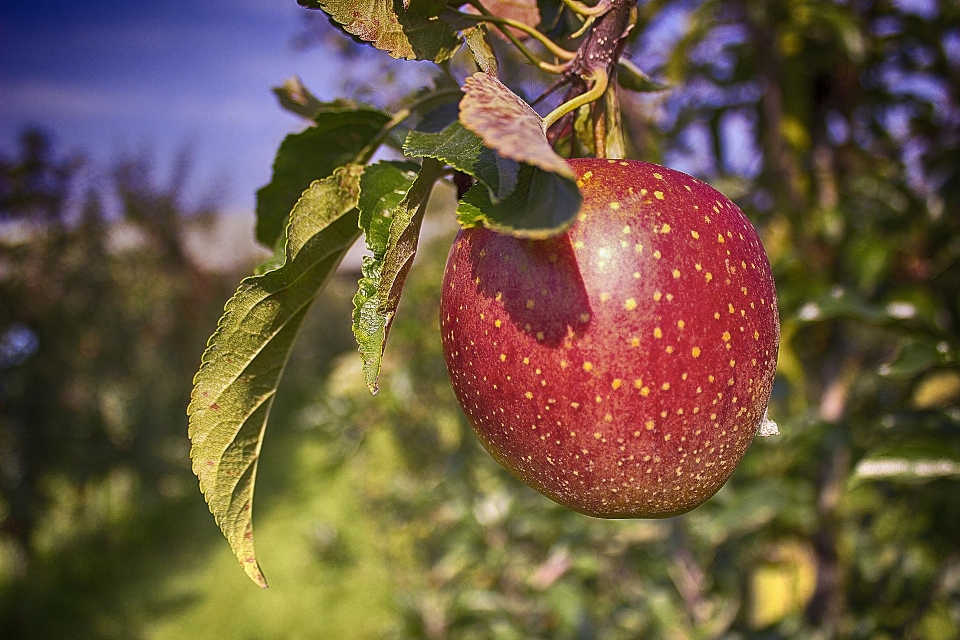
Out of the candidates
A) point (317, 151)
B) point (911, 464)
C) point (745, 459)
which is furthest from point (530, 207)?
point (745, 459)

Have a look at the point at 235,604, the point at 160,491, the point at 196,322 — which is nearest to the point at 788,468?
the point at 235,604

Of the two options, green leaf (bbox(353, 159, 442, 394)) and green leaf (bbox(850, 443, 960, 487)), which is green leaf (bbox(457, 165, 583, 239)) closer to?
green leaf (bbox(353, 159, 442, 394))

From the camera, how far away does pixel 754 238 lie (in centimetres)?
47

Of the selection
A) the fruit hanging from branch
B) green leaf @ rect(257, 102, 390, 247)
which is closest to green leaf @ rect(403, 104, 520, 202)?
the fruit hanging from branch

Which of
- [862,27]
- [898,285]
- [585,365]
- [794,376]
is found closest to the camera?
[585,365]

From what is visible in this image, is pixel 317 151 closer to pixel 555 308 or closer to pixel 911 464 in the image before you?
pixel 555 308

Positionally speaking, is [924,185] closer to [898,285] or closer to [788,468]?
[898,285]

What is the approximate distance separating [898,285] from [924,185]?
0.56 meters

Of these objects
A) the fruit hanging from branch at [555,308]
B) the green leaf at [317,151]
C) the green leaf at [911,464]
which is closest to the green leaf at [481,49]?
the fruit hanging from branch at [555,308]

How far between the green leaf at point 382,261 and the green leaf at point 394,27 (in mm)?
77

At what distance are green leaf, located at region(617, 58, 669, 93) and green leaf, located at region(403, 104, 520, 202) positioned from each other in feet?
0.71

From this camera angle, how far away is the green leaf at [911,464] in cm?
80

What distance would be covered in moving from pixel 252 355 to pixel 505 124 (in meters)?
0.26

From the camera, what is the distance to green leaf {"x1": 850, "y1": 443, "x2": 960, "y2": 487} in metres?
0.80
